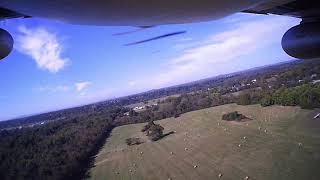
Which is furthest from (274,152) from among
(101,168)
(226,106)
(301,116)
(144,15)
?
(144,15)

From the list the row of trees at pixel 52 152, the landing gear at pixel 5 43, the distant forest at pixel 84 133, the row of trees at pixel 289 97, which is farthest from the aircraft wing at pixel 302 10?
the row of trees at pixel 289 97

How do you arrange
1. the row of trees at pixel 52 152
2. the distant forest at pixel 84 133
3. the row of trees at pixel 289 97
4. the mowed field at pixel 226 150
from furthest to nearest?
the row of trees at pixel 289 97 < the distant forest at pixel 84 133 < the row of trees at pixel 52 152 < the mowed field at pixel 226 150

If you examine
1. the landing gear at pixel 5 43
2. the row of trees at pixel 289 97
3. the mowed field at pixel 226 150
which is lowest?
the mowed field at pixel 226 150

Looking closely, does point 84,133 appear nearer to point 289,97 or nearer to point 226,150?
point 226,150

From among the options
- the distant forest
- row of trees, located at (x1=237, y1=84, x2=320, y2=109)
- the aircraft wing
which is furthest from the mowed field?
the aircraft wing

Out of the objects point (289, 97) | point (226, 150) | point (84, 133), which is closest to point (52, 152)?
point (84, 133)

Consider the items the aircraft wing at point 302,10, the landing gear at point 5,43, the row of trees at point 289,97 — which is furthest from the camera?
the row of trees at point 289,97

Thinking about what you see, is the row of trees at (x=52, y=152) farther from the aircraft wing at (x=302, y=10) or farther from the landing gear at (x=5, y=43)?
the landing gear at (x=5, y=43)
